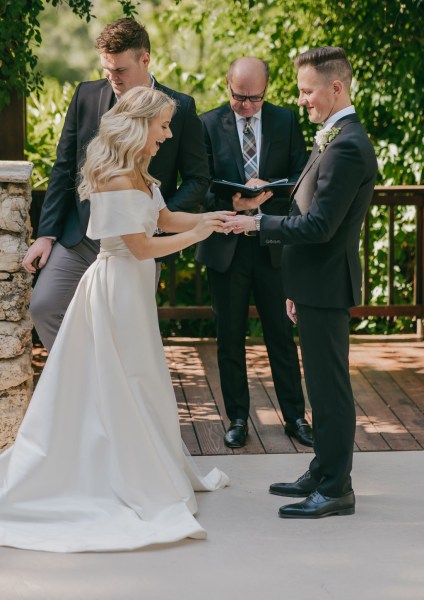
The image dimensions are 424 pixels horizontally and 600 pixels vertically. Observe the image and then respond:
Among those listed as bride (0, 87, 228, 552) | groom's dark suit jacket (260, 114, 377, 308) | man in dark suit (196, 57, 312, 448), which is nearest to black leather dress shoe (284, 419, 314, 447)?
man in dark suit (196, 57, 312, 448)

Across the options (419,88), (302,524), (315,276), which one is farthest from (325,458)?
(419,88)

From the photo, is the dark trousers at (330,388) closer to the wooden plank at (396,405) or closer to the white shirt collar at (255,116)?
the wooden plank at (396,405)

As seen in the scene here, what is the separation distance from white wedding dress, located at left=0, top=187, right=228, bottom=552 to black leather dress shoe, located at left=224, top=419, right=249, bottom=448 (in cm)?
85

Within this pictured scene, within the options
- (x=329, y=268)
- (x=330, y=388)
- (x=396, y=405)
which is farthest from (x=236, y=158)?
(x=396, y=405)

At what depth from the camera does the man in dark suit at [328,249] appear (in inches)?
151

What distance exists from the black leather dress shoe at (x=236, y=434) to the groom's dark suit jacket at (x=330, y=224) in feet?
3.76

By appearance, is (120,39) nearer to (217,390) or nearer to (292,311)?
(292,311)

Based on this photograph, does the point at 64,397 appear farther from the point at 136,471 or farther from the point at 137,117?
the point at 137,117

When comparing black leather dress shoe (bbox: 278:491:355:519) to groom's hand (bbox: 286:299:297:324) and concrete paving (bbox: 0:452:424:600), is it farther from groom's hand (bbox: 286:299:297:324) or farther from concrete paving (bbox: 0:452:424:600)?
groom's hand (bbox: 286:299:297:324)

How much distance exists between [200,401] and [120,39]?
2.25 metres

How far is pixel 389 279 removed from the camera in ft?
24.9

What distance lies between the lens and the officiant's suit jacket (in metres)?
4.99

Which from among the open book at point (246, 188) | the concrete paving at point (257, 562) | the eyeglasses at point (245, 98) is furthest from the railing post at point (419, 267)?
the concrete paving at point (257, 562)

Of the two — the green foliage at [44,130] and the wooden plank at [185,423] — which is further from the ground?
the green foliage at [44,130]
